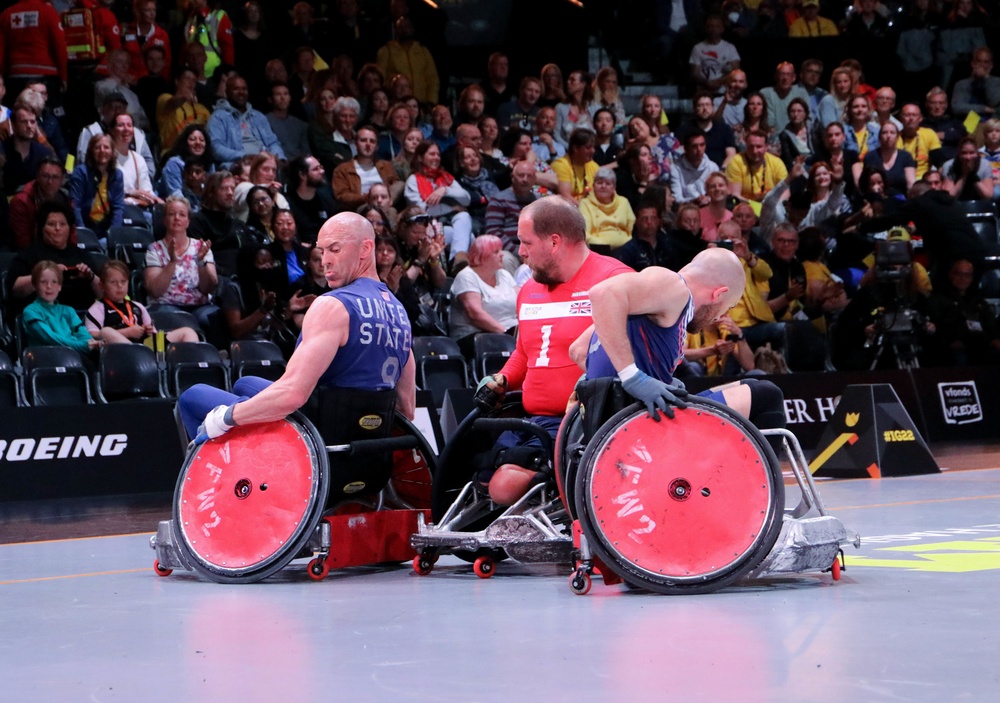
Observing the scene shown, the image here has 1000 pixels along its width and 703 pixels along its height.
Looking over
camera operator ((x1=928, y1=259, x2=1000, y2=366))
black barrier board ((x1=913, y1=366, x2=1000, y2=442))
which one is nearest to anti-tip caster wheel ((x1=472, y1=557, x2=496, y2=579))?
black barrier board ((x1=913, y1=366, x2=1000, y2=442))

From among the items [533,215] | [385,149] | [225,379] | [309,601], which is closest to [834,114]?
[385,149]

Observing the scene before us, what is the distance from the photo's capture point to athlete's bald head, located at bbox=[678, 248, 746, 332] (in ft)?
19.4

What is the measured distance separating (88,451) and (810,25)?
43.1 feet

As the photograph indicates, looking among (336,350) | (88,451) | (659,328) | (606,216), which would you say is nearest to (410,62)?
(606,216)

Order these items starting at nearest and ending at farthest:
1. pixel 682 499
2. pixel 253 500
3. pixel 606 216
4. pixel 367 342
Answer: pixel 682 499 → pixel 253 500 → pixel 367 342 → pixel 606 216

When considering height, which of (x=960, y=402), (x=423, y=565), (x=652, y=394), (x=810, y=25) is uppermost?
(x=810, y=25)

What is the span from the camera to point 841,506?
8.96 m

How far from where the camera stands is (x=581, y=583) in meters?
5.62

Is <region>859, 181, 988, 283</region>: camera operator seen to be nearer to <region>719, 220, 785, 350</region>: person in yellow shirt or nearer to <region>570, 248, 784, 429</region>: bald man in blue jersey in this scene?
<region>719, 220, 785, 350</region>: person in yellow shirt

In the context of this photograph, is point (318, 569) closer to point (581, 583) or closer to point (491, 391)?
point (491, 391)

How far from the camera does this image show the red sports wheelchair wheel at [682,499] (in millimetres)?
5469

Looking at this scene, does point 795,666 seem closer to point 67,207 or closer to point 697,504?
point 697,504

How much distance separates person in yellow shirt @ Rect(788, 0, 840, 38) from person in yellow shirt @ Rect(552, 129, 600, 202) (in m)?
5.87

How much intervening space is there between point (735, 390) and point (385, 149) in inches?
386
